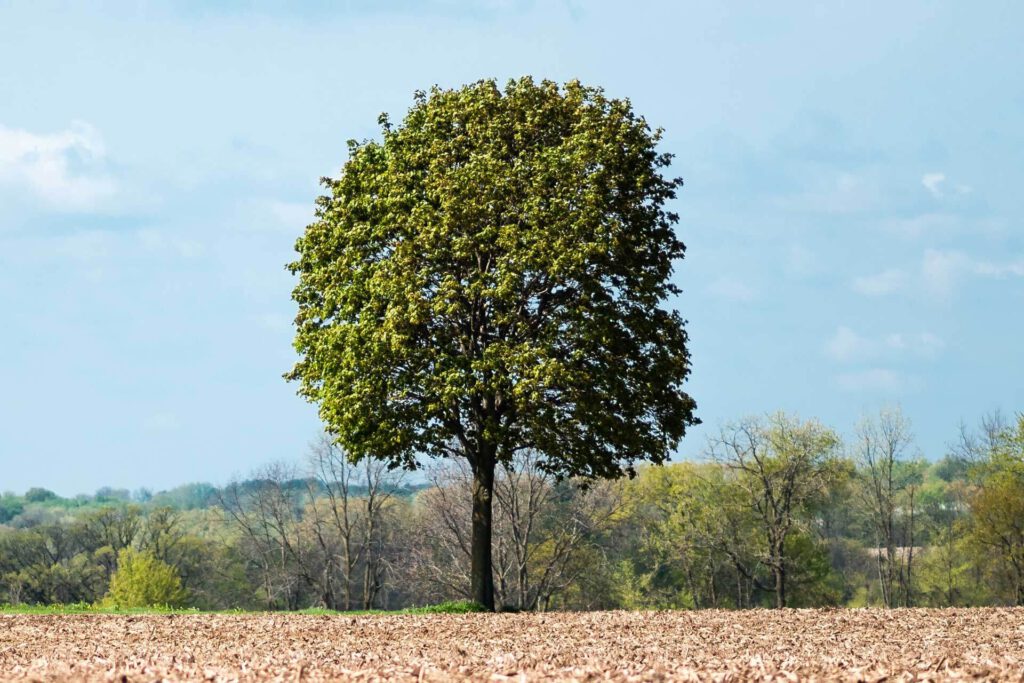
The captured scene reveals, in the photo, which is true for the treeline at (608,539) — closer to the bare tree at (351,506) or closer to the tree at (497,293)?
the bare tree at (351,506)

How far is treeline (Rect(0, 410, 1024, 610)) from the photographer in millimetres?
51875

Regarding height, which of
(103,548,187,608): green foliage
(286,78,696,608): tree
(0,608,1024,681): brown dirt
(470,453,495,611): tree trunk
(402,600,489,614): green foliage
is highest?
(286,78,696,608): tree

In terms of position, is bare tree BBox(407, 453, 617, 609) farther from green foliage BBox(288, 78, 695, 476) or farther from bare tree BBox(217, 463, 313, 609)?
green foliage BBox(288, 78, 695, 476)

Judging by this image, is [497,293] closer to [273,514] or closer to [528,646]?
[528,646]

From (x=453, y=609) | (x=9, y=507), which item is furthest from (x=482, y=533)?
(x=9, y=507)

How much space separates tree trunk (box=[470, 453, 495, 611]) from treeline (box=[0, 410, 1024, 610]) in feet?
69.4

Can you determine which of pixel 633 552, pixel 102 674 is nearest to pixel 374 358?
pixel 102 674

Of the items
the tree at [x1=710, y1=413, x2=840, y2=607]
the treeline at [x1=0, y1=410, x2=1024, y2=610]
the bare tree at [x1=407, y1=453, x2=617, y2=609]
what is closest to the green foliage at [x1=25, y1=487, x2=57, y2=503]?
the treeline at [x1=0, y1=410, x2=1024, y2=610]

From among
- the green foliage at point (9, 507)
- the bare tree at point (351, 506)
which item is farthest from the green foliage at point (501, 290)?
the green foliage at point (9, 507)

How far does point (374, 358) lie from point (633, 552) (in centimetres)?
4960

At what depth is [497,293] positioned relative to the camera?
2509 cm

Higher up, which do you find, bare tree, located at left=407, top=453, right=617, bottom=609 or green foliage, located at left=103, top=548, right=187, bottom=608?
bare tree, located at left=407, top=453, right=617, bottom=609

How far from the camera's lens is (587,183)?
26078 millimetres

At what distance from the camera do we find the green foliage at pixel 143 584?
215 feet
